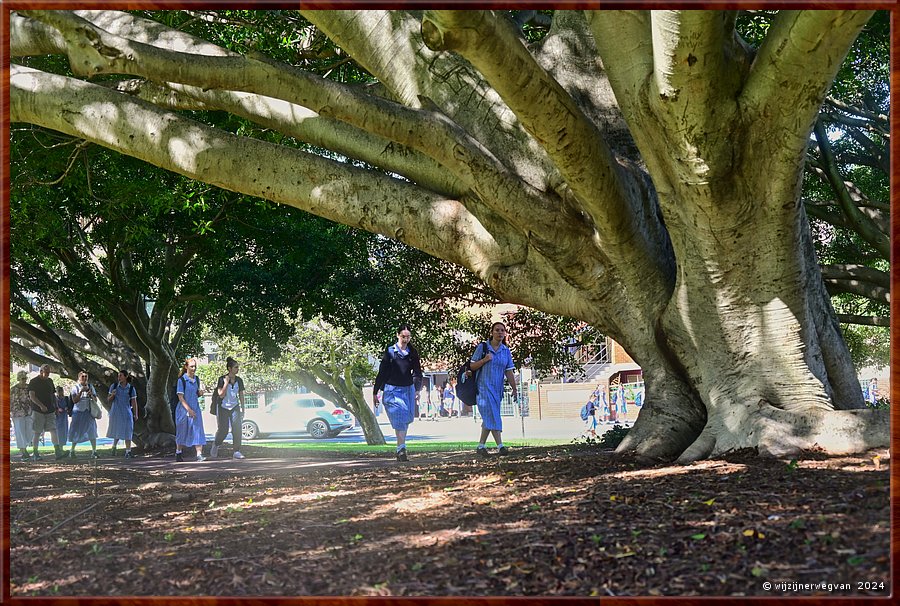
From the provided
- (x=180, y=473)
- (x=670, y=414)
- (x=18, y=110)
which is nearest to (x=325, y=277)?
(x=180, y=473)

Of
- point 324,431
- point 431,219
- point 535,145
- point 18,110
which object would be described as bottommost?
point 324,431

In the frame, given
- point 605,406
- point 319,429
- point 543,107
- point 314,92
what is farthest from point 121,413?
point 319,429

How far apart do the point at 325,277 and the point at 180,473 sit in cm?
514

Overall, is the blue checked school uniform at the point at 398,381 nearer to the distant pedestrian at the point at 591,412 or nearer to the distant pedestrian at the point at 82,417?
the distant pedestrian at the point at 82,417

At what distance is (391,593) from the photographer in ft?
11.0

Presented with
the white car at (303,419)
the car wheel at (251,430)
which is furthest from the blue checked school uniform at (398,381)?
the car wheel at (251,430)

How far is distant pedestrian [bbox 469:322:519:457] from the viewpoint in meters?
9.26

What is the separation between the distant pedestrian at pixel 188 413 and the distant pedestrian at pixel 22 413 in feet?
8.75

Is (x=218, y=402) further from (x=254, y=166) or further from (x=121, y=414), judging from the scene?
(x=254, y=166)

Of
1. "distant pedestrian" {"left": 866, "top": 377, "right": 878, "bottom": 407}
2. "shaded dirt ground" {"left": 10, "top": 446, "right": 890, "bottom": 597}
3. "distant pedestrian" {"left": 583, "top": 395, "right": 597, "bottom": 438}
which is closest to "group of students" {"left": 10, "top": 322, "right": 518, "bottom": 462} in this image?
"shaded dirt ground" {"left": 10, "top": 446, "right": 890, "bottom": 597}

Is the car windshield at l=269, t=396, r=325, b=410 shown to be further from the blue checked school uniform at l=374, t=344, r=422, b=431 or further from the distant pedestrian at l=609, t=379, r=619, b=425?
the blue checked school uniform at l=374, t=344, r=422, b=431

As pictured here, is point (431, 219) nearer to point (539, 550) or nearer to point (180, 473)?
point (539, 550)

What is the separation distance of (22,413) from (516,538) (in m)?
11.7

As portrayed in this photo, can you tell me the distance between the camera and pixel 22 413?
43.0 feet
